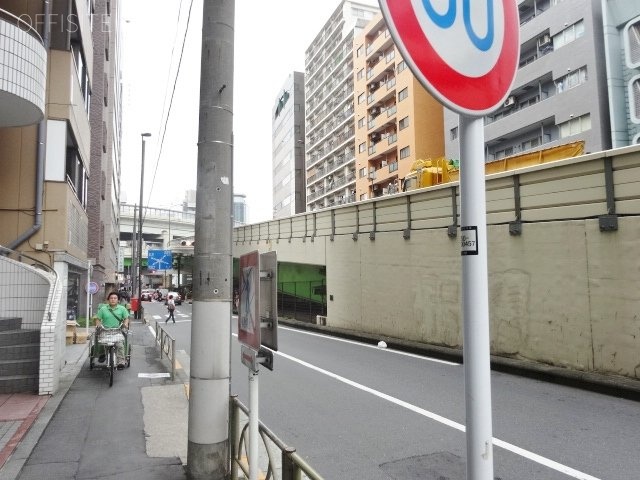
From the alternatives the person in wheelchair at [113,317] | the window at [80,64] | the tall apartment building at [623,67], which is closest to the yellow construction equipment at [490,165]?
the person in wheelchair at [113,317]

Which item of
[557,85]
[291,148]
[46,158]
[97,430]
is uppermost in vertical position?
[291,148]

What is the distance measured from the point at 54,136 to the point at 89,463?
1126cm

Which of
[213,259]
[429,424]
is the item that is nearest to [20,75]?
[213,259]

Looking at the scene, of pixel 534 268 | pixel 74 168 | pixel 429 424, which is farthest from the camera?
pixel 74 168

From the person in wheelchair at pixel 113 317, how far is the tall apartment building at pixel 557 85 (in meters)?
23.5

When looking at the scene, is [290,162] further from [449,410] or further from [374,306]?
[449,410]

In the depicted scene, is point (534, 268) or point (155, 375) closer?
point (155, 375)

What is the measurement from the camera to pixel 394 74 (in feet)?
153

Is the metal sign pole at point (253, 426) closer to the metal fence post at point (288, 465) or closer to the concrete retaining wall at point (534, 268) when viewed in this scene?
the metal fence post at point (288, 465)

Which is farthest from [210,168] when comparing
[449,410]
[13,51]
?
[13,51]

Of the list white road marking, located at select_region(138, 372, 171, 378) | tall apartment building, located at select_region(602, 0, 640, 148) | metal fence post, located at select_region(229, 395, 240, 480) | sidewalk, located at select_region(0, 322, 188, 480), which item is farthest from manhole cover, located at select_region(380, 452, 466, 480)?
tall apartment building, located at select_region(602, 0, 640, 148)

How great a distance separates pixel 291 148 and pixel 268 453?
77412mm

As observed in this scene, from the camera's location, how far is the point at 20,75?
10219mm

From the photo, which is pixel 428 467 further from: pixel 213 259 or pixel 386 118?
pixel 386 118
